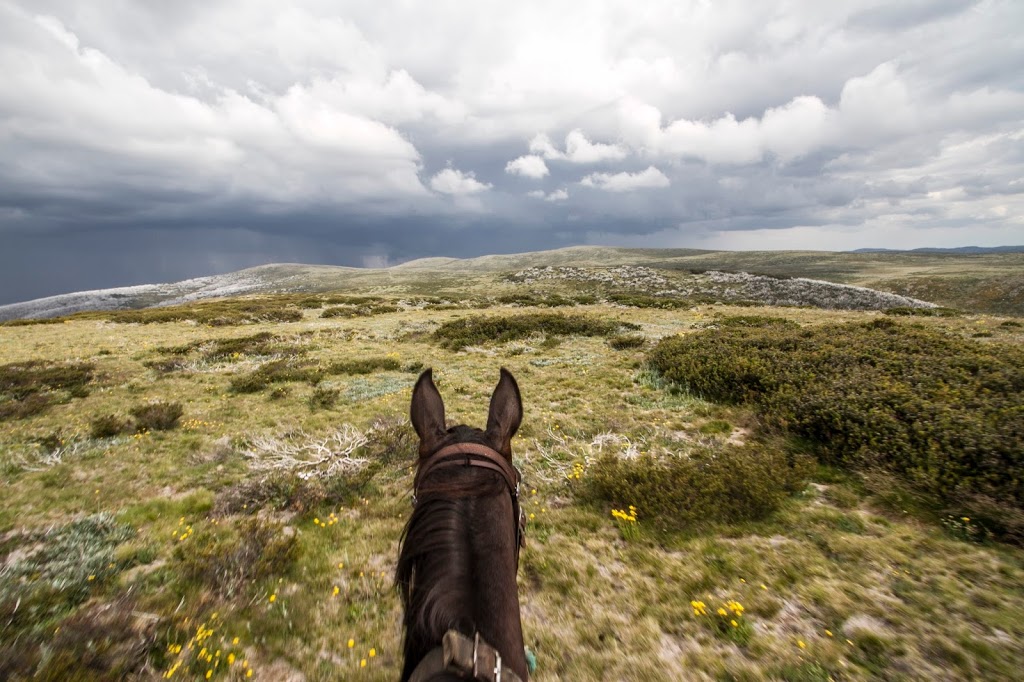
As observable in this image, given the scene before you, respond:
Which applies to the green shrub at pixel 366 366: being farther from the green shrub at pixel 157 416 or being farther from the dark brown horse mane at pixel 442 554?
the dark brown horse mane at pixel 442 554

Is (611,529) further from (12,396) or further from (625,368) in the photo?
(12,396)

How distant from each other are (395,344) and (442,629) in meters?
20.9

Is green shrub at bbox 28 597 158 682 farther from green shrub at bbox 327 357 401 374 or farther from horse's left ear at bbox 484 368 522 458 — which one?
green shrub at bbox 327 357 401 374

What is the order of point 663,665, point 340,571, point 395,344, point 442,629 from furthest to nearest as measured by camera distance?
point 395,344 < point 340,571 < point 663,665 < point 442,629

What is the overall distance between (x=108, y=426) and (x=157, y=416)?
35.5 inches

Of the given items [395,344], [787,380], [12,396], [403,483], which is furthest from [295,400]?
[787,380]

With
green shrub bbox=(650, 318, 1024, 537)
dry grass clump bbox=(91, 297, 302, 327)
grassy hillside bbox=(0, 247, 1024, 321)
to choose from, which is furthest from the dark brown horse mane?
grassy hillside bbox=(0, 247, 1024, 321)

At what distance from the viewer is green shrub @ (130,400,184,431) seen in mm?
9959

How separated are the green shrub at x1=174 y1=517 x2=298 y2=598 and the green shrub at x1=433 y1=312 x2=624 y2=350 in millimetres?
14355

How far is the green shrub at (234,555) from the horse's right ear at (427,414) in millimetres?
3638

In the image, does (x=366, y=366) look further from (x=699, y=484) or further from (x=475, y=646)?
(x=475, y=646)

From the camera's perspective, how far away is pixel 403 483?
292 inches

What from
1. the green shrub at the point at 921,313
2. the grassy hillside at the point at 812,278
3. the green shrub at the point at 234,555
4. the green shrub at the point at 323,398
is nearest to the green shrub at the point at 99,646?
the green shrub at the point at 234,555

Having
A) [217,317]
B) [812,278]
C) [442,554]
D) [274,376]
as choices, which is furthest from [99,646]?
[812,278]
